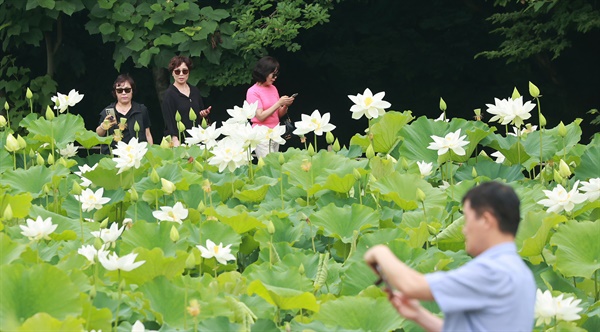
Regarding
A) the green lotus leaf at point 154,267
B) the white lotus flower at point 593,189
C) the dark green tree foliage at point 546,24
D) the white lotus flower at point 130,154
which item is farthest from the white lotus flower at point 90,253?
the dark green tree foliage at point 546,24

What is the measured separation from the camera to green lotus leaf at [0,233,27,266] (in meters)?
3.06

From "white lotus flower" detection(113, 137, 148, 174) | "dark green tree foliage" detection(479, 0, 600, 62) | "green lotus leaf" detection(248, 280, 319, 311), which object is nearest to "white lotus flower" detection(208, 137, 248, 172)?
"white lotus flower" detection(113, 137, 148, 174)

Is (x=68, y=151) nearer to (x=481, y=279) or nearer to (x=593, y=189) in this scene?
(x=593, y=189)

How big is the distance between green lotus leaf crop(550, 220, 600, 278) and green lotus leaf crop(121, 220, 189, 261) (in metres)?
1.22

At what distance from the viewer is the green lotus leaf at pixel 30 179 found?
4.43 m

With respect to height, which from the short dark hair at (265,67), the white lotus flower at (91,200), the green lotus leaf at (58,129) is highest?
the white lotus flower at (91,200)

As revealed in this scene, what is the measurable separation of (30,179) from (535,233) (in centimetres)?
221

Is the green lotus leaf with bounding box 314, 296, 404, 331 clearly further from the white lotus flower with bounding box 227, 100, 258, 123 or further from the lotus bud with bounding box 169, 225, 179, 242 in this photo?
the white lotus flower with bounding box 227, 100, 258, 123

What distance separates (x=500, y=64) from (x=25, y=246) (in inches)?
380

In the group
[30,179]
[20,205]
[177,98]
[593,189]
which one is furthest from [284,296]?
[177,98]

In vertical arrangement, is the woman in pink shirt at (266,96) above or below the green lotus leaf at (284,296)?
below

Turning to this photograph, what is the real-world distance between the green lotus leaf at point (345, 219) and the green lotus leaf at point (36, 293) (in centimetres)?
113

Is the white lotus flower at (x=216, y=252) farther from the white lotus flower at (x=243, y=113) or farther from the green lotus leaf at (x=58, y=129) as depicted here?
the green lotus leaf at (x=58, y=129)

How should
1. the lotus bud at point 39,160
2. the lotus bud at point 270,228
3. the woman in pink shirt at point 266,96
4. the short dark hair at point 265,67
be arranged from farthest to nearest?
1. the short dark hair at point 265,67
2. the woman in pink shirt at point 266,96
3. the lotus bud at point 39,160
4. the lotus bud at point 270,228
